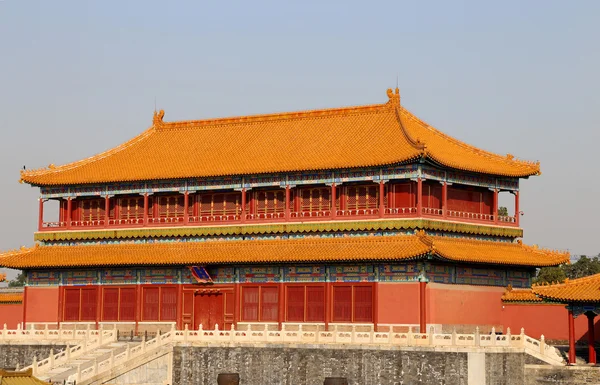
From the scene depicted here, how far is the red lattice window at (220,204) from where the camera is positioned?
72.5 m

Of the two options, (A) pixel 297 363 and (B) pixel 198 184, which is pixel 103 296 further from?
(A) pixel 297 363

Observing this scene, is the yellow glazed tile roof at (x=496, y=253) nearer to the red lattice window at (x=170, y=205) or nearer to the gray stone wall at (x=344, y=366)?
the gray stone wall at (x=344, y=366)

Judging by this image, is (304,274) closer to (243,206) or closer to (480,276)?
(243,206)

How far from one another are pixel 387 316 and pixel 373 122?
12.5m

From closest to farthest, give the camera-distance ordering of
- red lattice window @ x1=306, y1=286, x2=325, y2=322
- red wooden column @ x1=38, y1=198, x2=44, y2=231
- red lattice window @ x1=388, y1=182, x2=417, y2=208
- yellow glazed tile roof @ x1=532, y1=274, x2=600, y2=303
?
yellow glazed tile roof @ x1=532, y1=274, x2=600, y2=303 → red lattice window @ x1=388, y1=182, x2=417, y2=208 → red lattice window @ x1=306, y1=286, x2=325, y2=322 → red wooden column @ x1=38, y1=198, x2=44, y2=231

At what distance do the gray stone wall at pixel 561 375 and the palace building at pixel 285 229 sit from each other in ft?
23.6

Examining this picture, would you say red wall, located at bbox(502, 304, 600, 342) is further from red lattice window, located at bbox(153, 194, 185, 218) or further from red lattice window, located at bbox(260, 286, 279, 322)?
red lattice window, located at bbox(153, 194, 185, 218)

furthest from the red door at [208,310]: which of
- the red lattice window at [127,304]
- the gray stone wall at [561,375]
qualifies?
the gray stone wall at [561,375]

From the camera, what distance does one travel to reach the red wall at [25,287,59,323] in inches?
2936

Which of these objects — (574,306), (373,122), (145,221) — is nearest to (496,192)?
(373,122)

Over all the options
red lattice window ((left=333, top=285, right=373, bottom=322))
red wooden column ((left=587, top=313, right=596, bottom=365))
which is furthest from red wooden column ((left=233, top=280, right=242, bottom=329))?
red wooden column ((left=587, top=313, right=596, bottom=365))

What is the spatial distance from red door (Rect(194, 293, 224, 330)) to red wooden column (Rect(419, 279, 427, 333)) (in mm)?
12018

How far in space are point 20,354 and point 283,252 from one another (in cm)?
1524

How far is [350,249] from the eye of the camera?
66.0 m
